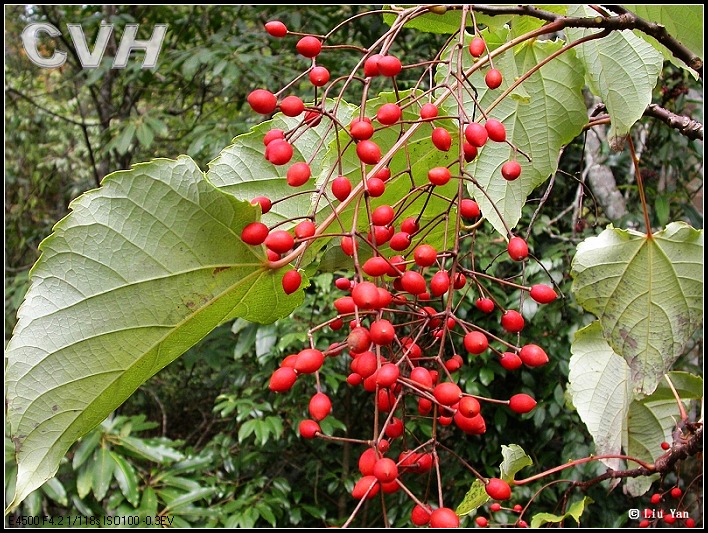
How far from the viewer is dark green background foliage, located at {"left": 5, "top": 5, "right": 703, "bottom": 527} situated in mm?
2232

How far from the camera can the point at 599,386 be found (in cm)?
100

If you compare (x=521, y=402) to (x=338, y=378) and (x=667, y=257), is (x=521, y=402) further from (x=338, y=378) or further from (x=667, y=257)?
(x=338, y=378)

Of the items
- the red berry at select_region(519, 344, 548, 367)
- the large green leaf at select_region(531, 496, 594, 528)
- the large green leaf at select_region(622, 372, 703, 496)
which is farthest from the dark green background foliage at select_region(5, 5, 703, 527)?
the red berry at select_region(519, 344, 548, 367)

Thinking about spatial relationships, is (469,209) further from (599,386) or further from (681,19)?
(599,386)

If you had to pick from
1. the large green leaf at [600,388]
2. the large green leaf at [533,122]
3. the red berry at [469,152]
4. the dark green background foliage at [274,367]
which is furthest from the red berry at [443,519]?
the dark green background foliage at [274,367]

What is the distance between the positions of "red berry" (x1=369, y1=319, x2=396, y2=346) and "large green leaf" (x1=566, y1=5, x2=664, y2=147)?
41 cm

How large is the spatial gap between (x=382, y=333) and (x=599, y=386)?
0.65 meters

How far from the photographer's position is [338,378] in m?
2.60

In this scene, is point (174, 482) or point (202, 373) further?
point (202, 373)

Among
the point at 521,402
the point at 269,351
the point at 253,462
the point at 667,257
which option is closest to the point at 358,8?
the point at 269,351

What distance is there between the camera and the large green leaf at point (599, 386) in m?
0.99

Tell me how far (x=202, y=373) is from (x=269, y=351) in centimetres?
204

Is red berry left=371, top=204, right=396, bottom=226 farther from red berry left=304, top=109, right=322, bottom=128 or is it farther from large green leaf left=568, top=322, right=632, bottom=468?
large green leaf left=568, top=322, right=632, bottom=468

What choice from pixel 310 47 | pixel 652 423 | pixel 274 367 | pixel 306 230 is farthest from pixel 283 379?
pixel 274 367
